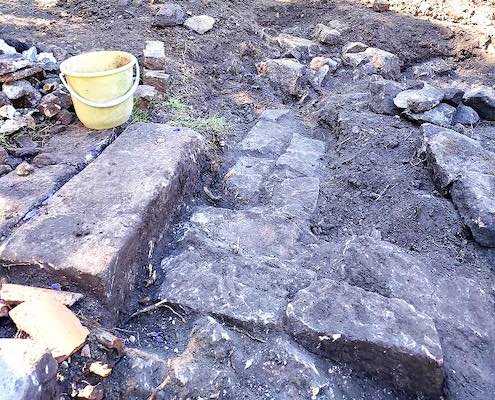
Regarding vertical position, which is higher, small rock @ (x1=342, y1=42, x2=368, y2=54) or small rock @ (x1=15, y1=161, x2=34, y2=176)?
small rock @ (x1=15, y1=161, x2=34, y2=176)

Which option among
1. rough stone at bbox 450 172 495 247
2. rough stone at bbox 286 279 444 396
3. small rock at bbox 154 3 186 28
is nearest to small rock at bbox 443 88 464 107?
rough stone at bbox 450 172 495 247

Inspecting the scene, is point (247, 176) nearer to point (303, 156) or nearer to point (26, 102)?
point (303, 156)

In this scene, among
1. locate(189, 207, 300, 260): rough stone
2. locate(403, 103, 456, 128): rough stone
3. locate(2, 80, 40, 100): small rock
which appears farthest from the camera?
locate(403, 103, 456, 128): rough stone

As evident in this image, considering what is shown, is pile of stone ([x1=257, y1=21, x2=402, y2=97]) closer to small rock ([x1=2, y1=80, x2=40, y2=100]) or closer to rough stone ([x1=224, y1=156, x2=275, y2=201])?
rough stone ([x1=224, y1=156, x2=275, y2=201])

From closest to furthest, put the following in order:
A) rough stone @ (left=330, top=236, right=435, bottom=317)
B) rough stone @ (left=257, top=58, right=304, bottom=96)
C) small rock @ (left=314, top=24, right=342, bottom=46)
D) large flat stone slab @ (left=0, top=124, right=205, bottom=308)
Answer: large flat stone slab @ (left=0, top=124, right=205, bottom=308) < rough stone @ (left=330, top=236, right=435, bottom=317) < rough stone @ (left=257, top=58, right=304, bottom=96) < small rock @ (left=314, top=24, right=342, bottom=46)

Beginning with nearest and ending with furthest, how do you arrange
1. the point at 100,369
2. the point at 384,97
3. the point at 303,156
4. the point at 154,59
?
the point at 100,369
the point at 303,156
the point at 384,97
the point at 154,59

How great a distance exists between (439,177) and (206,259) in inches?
61.4

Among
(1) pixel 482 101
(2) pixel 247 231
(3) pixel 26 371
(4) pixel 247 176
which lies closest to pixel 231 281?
(2) pixel 247 231

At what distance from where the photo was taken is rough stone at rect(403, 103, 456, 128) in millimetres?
3602

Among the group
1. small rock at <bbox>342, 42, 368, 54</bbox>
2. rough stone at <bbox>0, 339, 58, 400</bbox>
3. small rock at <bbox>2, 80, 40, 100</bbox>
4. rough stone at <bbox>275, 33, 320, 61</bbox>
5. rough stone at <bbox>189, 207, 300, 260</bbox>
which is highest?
rough stone at <bbox>0, 339, 58, 400</bbox>

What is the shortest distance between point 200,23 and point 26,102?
2452 mm

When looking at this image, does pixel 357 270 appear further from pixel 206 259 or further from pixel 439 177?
Answer: pixel 439 177

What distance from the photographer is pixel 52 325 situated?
168cm

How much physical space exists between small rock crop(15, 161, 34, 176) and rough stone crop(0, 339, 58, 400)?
1375 mm
